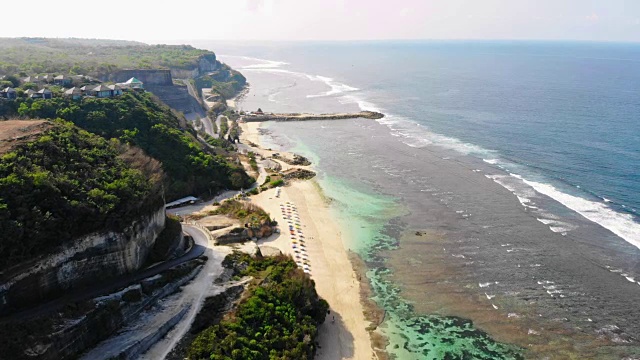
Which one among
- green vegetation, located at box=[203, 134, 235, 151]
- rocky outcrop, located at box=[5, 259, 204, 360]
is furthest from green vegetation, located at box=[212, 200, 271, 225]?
green vegetation, located at box=[203, 134, 235, 151]

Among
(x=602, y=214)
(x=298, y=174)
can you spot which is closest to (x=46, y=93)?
(x=298, y=174)

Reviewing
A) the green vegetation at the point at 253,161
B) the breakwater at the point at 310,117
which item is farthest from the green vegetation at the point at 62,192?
the breakwater at the point at 310,117

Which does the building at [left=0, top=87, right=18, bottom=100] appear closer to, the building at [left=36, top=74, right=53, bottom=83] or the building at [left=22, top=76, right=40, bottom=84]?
the building at [left=22, top=76, right=40, bottom=84]

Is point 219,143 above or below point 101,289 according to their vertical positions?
above

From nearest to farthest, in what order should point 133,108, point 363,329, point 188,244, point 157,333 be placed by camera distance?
point 157,333 < point 363,329 < point 188,244 < point 133,108

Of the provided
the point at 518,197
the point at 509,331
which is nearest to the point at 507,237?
the point at 518,197

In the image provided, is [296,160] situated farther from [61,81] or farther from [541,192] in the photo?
[61,81]

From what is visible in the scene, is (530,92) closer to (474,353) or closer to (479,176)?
(479,176)

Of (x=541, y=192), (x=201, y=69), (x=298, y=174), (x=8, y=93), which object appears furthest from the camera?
(x=201, y=69)
